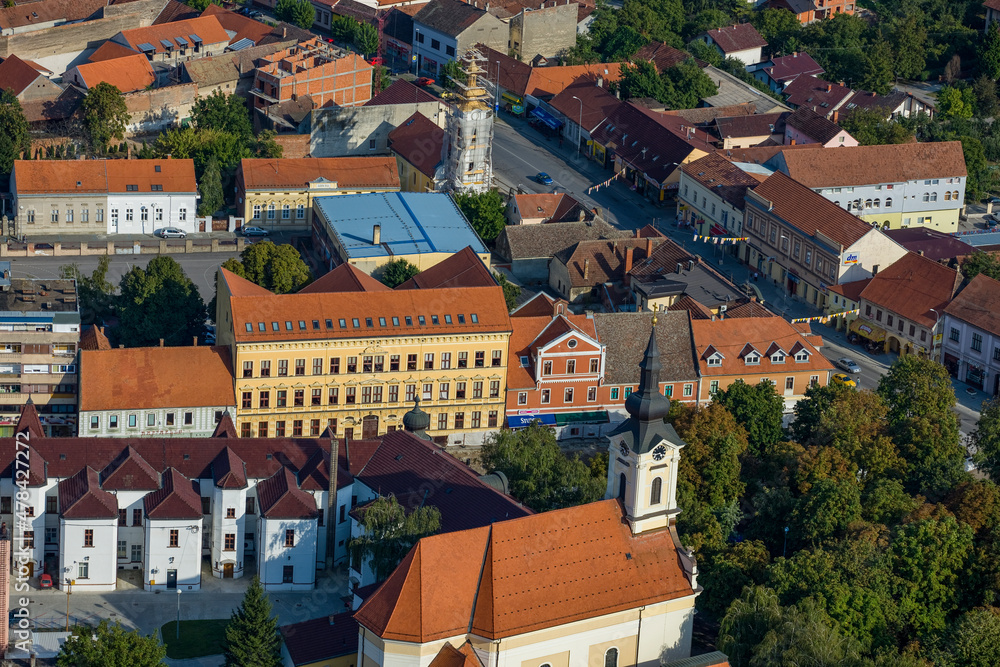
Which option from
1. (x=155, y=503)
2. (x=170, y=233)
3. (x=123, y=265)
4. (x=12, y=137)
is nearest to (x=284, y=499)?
(x=155, y=503)

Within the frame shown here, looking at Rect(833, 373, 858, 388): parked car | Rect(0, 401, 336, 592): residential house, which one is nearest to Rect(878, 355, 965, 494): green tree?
Rect(833, 373, 858, 388): parked car

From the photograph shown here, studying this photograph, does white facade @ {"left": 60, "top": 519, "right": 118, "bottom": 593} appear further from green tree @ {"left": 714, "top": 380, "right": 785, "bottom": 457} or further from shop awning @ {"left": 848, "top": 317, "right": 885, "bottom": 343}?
shop awning @ {"left": 848, "top": 317, "right": 885, "bottom": 343}

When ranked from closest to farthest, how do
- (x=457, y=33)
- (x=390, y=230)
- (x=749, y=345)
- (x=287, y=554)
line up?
(x=287, y=554) < (x=749, y=345) < (x=390, y=230) < (x=457, y=33)

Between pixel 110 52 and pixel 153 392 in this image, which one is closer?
pixel 153 392

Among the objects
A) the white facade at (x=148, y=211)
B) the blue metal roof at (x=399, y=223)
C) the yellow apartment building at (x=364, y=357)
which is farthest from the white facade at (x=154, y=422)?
the white facade at (x=148, y=211)

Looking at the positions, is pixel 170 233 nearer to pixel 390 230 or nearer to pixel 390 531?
pixel 390 230

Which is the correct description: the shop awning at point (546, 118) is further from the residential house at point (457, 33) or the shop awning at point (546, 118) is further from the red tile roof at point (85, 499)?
the red tile roof at point (85, 499)

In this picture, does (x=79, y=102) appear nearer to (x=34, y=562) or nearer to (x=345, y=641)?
(x=34, y=562)
